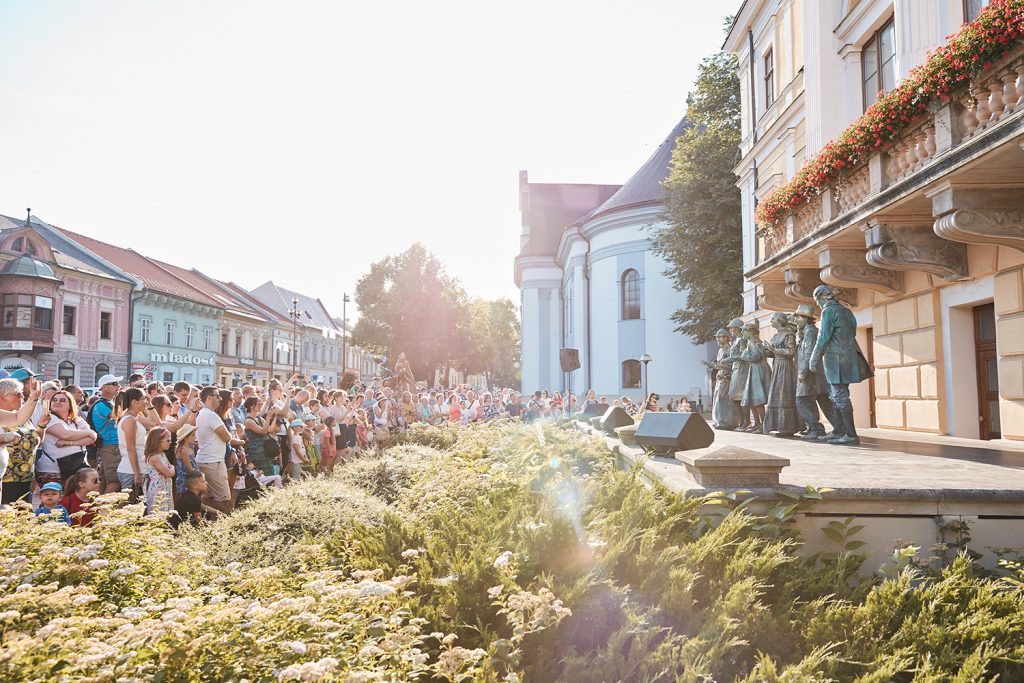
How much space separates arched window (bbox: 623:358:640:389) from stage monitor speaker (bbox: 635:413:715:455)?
92.0ft

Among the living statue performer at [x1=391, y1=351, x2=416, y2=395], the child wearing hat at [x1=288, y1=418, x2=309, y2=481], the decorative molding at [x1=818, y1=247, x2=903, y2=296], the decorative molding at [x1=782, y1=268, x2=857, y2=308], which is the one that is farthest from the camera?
the living statue performer at [x1=391, y1=351, x2=416, y2=395]

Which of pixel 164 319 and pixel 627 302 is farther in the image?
pixel 164 319

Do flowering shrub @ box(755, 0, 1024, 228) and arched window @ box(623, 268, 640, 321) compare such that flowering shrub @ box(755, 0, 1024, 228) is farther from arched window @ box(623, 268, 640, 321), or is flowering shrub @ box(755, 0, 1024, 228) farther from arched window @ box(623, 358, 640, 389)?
arched window @ box(623, 268, 640, 321)

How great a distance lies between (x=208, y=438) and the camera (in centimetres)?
789

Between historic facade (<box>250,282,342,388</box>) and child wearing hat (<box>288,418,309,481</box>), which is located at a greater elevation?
historic facade (<box>250,282,342,388</box>)

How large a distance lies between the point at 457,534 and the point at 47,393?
659cm

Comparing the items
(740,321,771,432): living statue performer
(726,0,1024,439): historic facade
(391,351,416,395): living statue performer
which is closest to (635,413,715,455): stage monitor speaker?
(740,321,771,432): living statue performer

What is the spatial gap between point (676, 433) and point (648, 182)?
107ft

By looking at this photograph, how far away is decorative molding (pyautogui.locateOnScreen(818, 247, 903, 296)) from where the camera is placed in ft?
38.4

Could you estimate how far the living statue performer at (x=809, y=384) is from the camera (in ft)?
30.6

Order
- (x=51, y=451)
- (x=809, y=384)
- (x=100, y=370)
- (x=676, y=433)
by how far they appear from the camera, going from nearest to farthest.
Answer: (x=676, y=433) → (x=51, y=451) → (x=809, y=384) → (x=100, y=370)

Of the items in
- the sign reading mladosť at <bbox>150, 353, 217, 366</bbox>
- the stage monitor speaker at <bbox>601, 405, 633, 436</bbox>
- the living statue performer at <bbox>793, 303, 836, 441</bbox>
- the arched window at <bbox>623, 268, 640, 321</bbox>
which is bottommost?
the stage monitor speaker at <bbox>601, 405, 633, 436</bbox>

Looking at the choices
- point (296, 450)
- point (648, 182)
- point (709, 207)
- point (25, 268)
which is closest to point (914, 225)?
point (296, 450)

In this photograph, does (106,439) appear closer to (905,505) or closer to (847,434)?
(905,505)
